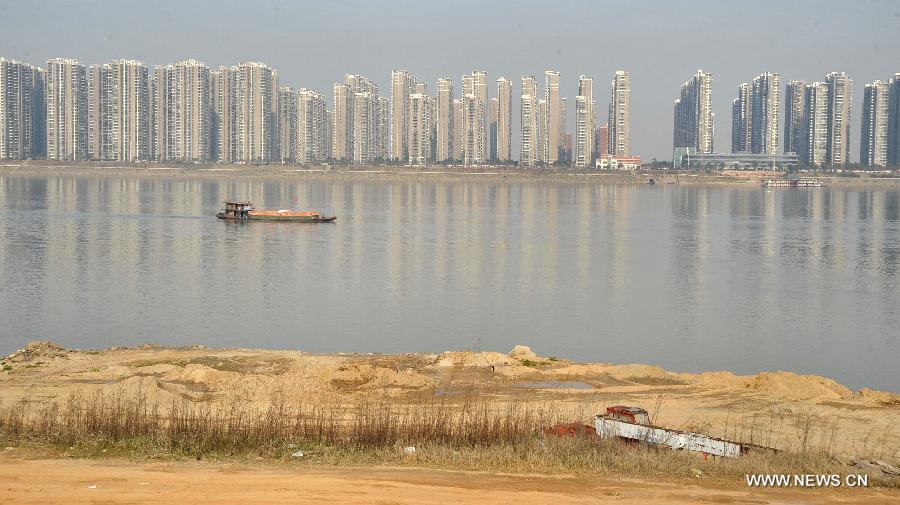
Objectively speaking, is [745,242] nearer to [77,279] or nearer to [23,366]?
[77,279]

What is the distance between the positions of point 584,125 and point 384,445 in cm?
17771

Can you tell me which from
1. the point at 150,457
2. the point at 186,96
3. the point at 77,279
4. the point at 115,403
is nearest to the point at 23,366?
the point at 115,403

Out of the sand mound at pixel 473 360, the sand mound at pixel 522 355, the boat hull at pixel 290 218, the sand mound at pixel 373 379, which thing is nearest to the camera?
the sand mound at pixel 373 379

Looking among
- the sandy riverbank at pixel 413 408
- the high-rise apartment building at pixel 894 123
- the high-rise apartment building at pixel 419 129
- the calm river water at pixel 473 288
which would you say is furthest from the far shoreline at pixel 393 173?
the sandy riverbank at pixel 413 408

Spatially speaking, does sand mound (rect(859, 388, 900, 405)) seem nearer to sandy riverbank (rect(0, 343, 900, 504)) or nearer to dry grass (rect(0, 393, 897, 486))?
sandy riverbank (rect(0, 343, 900, 504))

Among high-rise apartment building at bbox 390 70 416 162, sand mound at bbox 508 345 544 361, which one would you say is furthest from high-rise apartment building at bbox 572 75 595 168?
sand mound at bbox 508 345 544 361

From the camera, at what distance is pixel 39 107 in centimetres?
18062

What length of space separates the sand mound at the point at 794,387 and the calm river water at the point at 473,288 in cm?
395

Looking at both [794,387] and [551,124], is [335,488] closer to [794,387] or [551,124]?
[794,387]

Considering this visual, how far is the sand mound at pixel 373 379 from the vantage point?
56.0ft

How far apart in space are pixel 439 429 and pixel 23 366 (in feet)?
32.9

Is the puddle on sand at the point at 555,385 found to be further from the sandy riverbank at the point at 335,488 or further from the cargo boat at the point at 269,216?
the cargo boat at the point at 269,216

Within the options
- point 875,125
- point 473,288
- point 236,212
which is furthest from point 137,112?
point 473,288

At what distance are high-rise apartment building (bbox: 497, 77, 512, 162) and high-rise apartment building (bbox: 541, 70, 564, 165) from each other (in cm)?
650
